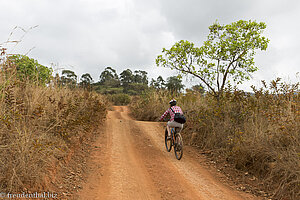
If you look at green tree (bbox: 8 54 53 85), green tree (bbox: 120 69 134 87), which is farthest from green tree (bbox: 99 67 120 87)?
green tree (bbox: 8 54 53 85)

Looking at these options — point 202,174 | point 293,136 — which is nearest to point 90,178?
point 202,174

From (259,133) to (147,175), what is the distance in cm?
361

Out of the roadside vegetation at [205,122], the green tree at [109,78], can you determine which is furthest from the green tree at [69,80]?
the green tree at [109,78]

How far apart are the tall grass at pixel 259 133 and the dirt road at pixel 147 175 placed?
35.4 inches

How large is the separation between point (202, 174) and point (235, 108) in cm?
328

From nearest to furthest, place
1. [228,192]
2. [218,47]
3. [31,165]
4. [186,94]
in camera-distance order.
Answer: [31,165] → [228,192] → [218,47] → [186,94]

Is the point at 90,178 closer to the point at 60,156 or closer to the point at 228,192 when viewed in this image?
the point at 60,156

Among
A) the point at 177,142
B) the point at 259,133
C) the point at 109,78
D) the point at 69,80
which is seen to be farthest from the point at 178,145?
the point at 109,78

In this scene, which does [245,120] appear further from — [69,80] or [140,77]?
[140,77]

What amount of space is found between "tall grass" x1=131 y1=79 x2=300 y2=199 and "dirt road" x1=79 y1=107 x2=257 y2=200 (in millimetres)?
898

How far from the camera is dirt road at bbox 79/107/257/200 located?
4.56 meters

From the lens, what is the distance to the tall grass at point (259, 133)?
15.9 feet

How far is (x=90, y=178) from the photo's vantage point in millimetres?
5133

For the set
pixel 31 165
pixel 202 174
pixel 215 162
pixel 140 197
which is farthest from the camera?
pixel 215 162
